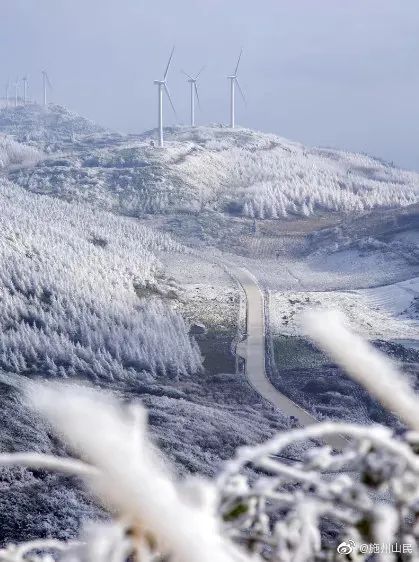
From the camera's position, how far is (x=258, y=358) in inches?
1927

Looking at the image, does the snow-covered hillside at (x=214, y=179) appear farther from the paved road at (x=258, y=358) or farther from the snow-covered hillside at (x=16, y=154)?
the paved road at (x=258, y=358)

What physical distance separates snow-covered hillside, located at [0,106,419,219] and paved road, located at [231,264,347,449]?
48.8 meters

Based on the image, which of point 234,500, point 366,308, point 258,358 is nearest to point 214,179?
point 366,308

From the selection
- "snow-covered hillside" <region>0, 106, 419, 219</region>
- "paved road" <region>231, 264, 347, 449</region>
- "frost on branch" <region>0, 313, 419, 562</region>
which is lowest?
"paved road" <region>231, 264, 347, 449</region>

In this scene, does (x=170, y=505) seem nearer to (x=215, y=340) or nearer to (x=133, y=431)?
(x=133, y=431)

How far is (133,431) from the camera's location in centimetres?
454

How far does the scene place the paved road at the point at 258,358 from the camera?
39069 millimetres

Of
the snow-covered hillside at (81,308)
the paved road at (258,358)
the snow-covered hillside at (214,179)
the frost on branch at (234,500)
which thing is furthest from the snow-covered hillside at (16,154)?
the frost on branch at (234,500)

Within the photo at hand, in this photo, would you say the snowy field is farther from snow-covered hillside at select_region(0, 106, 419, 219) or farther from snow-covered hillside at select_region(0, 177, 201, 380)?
snow-covered hillside at select_region(0, 106, 419, 219)

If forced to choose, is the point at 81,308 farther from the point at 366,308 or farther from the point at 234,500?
the point at 234,500

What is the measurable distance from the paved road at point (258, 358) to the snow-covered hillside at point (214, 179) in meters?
48.8

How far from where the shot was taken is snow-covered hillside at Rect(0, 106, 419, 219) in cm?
11775

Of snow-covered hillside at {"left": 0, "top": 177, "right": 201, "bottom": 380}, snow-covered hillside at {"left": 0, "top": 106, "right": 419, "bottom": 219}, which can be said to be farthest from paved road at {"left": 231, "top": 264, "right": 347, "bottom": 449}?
snow-covered hillside at {"left": 0, "top": 106, "right": 419, "bottom": 219}

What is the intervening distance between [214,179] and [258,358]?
90.4 meters
